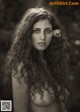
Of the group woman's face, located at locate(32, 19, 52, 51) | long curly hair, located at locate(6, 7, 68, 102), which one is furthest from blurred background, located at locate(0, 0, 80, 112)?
woman's face, located at locate(32, 19, 52, 51)

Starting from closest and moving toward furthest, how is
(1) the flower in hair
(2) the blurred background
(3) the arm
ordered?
1. (3) the arm
2. (1) the flower in hair
3. (2) the blurred background

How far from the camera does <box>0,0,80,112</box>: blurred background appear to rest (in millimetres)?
1993

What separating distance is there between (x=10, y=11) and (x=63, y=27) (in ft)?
1.03

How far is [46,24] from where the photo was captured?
1774mm

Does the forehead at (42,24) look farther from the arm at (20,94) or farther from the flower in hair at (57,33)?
the arm at (20,94)

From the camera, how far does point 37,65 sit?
1.79m

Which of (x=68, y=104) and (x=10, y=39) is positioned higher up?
(x=10, y=39)

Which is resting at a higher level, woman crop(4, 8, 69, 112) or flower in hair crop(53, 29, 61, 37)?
flower in hair crop(53, 29, 61, 37)

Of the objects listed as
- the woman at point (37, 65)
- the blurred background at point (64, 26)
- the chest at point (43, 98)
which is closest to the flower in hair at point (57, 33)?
the woman at point (37, 65)

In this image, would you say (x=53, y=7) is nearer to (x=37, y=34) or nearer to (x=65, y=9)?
(x=65, y=9)

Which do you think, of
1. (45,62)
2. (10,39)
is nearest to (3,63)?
(10,39)

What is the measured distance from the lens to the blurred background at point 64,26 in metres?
1.99

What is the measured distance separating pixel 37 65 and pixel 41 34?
151 mm

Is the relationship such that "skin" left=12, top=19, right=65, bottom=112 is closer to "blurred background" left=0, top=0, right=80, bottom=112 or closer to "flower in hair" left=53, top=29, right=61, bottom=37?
"flower in hair" left=53, top=29, right=61, bottom=37
